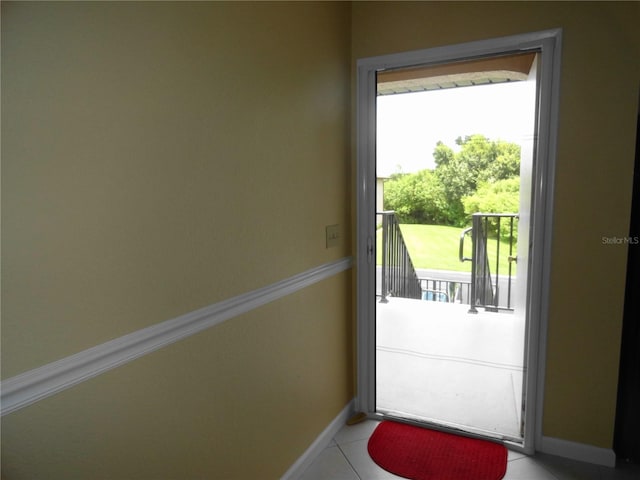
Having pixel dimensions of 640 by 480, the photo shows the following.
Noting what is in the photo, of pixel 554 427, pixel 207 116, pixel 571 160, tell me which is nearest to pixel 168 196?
pixel 207 116

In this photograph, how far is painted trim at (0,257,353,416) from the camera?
0.83 metres

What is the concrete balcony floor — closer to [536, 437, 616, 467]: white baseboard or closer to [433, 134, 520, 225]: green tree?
[536, 437, 616, 467]: white baseboard

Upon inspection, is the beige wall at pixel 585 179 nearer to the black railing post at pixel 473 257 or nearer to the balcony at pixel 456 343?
the balcony at pixel 456 343

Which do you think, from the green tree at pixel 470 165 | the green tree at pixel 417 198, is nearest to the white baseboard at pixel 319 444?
the green tree at pixel 417 198

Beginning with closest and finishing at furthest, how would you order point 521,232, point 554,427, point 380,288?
point 554,427, point 521,232, point 380,288

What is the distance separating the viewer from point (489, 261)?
297 centimetres

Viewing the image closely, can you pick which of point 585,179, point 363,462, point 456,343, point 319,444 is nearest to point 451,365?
point 456,343

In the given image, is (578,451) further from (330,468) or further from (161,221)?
(161,221)

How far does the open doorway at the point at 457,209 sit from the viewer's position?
2.20 meters

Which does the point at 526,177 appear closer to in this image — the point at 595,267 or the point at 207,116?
the point at 595,267

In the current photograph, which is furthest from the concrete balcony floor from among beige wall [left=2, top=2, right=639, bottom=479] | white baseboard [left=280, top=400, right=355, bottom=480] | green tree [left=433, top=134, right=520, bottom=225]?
green tree [left=433, top=134, right=520, bottom=225]

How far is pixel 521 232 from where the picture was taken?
7.47 feet

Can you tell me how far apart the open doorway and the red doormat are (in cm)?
12

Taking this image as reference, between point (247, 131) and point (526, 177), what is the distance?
149 centimetres
